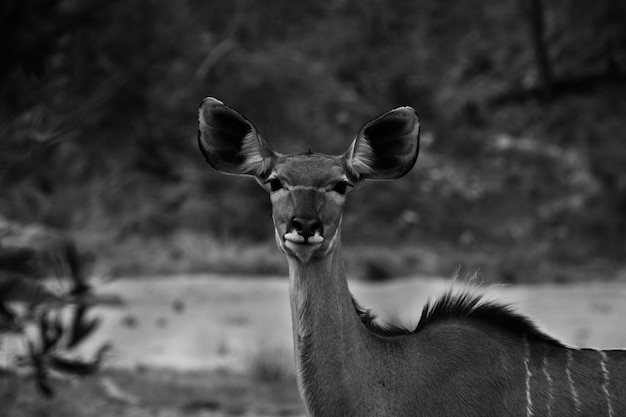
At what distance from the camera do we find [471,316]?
4039 mm

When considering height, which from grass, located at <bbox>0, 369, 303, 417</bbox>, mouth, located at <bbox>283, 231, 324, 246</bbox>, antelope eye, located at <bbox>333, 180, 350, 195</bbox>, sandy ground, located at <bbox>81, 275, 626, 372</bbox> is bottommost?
grass, located at <bbox>0, 369, 303, 417</bbox>

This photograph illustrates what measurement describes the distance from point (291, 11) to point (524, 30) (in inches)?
175

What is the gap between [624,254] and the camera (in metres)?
16.0

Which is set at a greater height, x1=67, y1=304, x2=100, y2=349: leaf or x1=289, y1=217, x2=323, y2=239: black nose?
x1=289, y1=217, x2=323, y2=239: black nose

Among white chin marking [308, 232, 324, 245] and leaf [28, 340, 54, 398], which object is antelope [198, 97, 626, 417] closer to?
white chin marking [308, 232, 324, 245]

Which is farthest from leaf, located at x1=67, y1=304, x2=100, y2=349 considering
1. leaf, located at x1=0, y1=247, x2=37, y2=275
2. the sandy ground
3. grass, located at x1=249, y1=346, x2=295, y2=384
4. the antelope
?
the sandy ground

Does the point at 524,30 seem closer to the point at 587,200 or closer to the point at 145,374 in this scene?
the point at 587,200

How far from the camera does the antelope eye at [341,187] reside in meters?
3.86

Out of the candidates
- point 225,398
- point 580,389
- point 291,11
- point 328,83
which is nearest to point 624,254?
point 328,83

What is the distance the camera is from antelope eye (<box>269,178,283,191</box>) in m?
3.88

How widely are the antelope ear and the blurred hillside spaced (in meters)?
10.3

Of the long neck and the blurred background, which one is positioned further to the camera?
the blurred background

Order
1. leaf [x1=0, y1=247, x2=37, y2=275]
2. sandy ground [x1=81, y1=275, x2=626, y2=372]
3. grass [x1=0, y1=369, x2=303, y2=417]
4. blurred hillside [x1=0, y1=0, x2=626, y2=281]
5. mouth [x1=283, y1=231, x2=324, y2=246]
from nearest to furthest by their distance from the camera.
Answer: mouth [x1=283, y1=231, x2=324, y2=246], leaf [x1=0, y1=247, x2=37, y2=275], grass [x1=0, y1=369, x2=303, y2=417], sandy ground [x1=81, y1=275, x2=626, y2=372], blurred hillside [x1=0, y1=0, x2=626, y2=281]

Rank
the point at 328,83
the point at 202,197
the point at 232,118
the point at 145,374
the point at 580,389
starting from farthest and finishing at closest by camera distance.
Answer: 1. the point at 328,83
2. the point at 202,197
3. the point at 145,374
4. the point at 232,118
5. the point at 580,389
